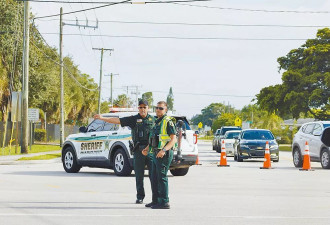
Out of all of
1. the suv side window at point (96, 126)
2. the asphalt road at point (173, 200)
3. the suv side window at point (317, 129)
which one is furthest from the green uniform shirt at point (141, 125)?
the suv side window at point (317, 129)

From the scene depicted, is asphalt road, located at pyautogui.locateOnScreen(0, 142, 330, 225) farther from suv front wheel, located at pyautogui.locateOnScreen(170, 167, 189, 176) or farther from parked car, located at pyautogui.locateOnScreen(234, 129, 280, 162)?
parked car, located at pyautogui.locateOnScreen(234, 129, 280, 162)

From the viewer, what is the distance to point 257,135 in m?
33.3

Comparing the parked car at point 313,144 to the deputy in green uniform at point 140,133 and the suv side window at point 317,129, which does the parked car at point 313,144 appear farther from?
the deputy in green uniform at point 140,133

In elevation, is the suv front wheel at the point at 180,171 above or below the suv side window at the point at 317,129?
below

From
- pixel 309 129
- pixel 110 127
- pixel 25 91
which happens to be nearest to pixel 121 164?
pixel 110 127

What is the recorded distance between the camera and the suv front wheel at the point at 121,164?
64.2 feet

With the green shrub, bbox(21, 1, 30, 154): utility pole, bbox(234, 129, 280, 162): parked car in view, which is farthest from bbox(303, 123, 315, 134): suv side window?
the green shrub

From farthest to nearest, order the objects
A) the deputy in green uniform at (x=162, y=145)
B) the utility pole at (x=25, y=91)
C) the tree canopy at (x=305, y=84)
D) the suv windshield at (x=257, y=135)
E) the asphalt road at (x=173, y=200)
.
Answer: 1. the tree canopy at (x=305, y=84)
2. the suv windshield at (x=257, y=135)
3. the utility pole at (x=25, y=91)
4. the deputy in green uniform at (x=162, y=145)
5. the asphalt road at (x=173, y=200)

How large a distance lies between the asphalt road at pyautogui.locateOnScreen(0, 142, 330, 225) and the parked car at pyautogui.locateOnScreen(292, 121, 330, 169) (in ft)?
13.9

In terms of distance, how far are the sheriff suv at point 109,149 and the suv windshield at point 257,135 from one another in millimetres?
12691

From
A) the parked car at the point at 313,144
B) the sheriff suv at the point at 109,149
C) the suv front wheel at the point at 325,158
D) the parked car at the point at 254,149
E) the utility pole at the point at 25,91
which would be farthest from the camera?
the utility pole at the point at 25,91

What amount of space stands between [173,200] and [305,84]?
50.2 metres

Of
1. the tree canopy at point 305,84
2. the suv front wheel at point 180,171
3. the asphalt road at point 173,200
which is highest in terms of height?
the tree canopy at point 305,84

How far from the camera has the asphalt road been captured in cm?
1065
